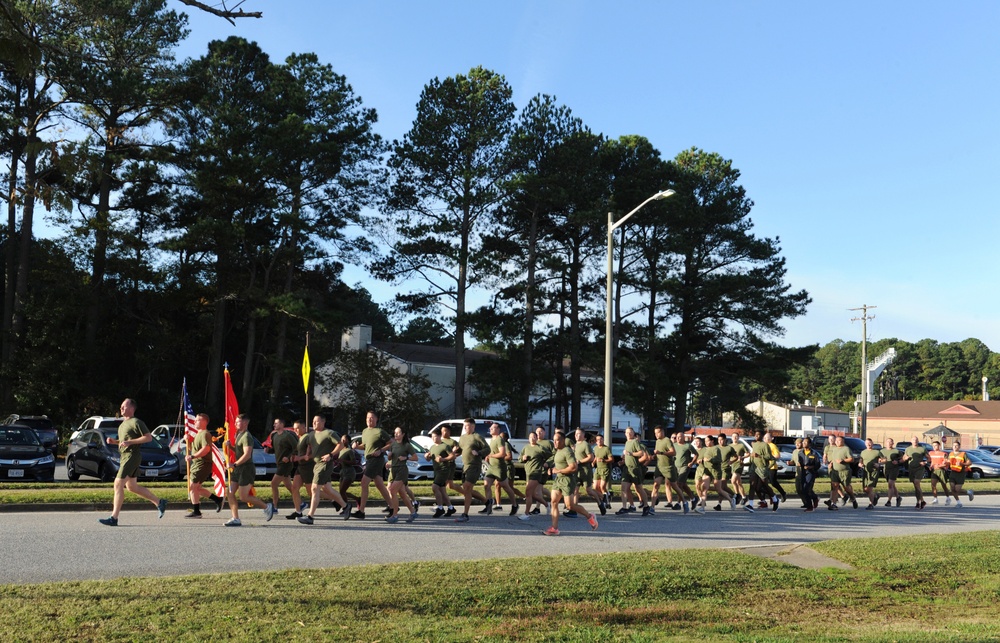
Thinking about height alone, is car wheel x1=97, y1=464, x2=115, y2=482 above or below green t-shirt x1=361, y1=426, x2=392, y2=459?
below

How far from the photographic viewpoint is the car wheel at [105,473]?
77.5ft

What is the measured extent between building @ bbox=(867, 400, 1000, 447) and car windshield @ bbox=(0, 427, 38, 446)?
71.3 metres

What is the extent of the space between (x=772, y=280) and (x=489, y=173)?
15946mm

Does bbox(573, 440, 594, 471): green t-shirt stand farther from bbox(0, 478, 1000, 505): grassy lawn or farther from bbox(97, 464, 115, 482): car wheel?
bbox(97, 464, 115, 482): car wheel

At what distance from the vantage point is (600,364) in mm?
42969

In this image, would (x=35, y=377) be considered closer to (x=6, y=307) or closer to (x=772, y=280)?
(x=6, y=307)

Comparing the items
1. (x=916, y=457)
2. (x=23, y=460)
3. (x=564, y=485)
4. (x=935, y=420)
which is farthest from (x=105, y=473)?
(x=935, y=420)

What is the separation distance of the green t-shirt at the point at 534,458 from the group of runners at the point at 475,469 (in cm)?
2

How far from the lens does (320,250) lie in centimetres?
4375

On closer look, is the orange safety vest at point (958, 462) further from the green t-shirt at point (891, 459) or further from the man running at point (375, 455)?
the man running at point (375, 455)

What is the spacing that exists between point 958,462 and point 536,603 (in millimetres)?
18994

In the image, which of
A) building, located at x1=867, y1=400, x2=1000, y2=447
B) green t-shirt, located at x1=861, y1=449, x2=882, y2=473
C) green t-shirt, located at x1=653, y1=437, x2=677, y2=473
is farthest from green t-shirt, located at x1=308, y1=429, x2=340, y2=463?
building, located at x1=867, y1=400, x2=1000, y2=447

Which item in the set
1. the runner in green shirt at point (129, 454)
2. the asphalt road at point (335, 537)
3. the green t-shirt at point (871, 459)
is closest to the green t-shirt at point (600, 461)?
the asphalt road at point (335, 537)

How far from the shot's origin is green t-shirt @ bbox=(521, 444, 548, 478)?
16188mm
